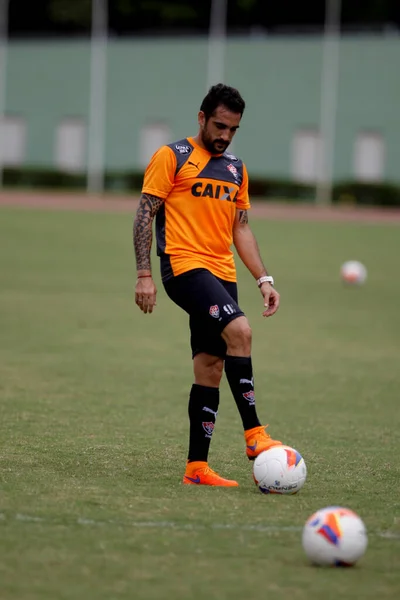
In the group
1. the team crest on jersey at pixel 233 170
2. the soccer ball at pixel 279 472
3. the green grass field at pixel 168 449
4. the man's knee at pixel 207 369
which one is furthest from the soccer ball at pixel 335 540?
the team crest on jersey at pixel 233 170

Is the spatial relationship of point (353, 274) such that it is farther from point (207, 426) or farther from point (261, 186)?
point (261, 186)

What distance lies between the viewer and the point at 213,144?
7.38 metres

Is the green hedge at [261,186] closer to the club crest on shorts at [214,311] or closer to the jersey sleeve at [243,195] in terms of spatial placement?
the jersey sleeve at [243,195]

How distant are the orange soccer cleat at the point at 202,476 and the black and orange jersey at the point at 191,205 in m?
1.16

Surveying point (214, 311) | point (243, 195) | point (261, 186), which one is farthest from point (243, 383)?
point (261, 186)

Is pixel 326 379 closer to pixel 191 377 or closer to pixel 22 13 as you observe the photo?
pixel 191 377

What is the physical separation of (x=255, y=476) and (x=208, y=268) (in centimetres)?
129

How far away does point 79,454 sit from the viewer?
27.1 ft

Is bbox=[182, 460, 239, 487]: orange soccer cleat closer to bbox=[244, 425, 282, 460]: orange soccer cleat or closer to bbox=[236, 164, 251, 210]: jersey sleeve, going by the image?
bbox=[244, 425, 282, 460]: orange soccer cleat

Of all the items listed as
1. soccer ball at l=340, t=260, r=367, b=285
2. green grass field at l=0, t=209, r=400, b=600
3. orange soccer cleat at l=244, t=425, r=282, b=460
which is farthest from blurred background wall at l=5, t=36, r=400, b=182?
orange soccer cleat at l=244, t=425, r=282, b=460

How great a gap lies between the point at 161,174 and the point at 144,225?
12.8 inches

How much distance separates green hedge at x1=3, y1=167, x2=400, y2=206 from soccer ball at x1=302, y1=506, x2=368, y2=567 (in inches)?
1676

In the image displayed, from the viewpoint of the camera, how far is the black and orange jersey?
7.35 meters

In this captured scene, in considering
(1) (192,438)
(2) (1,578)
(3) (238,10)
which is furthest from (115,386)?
(3) (238,10)
